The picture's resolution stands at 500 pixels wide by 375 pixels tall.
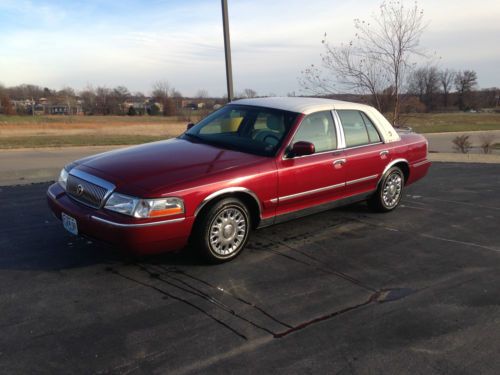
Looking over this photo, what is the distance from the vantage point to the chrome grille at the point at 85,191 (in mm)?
3992

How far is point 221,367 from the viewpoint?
108 inches

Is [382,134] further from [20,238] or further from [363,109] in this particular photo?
[20,238]

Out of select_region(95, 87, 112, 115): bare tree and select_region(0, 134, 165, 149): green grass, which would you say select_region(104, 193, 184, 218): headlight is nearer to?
select_region(0, 134, 165, 149): green grass

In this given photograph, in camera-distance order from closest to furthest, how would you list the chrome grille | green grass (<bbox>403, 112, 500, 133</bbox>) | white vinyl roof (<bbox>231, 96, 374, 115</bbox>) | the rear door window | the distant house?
the chrome grille → the rear door window → white vinyl roof (<bbox>231, 96, 374, 115</bbox>) → green grass (<bbox>403, 112, 500, 133</bbox>) → the distant house

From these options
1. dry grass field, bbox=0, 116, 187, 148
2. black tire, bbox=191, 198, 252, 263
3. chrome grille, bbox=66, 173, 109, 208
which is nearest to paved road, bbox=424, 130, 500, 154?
dry grass field, bbox=0, 116, 187, 148

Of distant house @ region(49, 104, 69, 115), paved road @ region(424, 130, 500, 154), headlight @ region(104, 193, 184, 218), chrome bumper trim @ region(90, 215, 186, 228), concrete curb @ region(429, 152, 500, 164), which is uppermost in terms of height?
distant house @ region(49, 104, 69, 115)

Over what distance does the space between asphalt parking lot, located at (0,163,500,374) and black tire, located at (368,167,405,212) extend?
2.06 ft

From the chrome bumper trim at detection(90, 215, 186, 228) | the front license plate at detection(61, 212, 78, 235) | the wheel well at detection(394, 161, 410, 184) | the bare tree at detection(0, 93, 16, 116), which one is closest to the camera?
the chrome bumper trim at detection(90, 215, 186, 228)

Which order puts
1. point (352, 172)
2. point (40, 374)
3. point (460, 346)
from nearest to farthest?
point (40, 374)
point (460, 346)
point (352, 172)

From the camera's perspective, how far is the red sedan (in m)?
3.89

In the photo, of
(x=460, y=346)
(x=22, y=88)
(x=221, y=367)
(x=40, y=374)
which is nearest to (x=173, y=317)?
(x=221, y=367)

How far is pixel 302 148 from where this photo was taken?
4695mm

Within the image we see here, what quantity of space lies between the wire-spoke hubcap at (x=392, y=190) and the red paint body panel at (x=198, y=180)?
37 cm

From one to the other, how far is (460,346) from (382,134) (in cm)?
359
